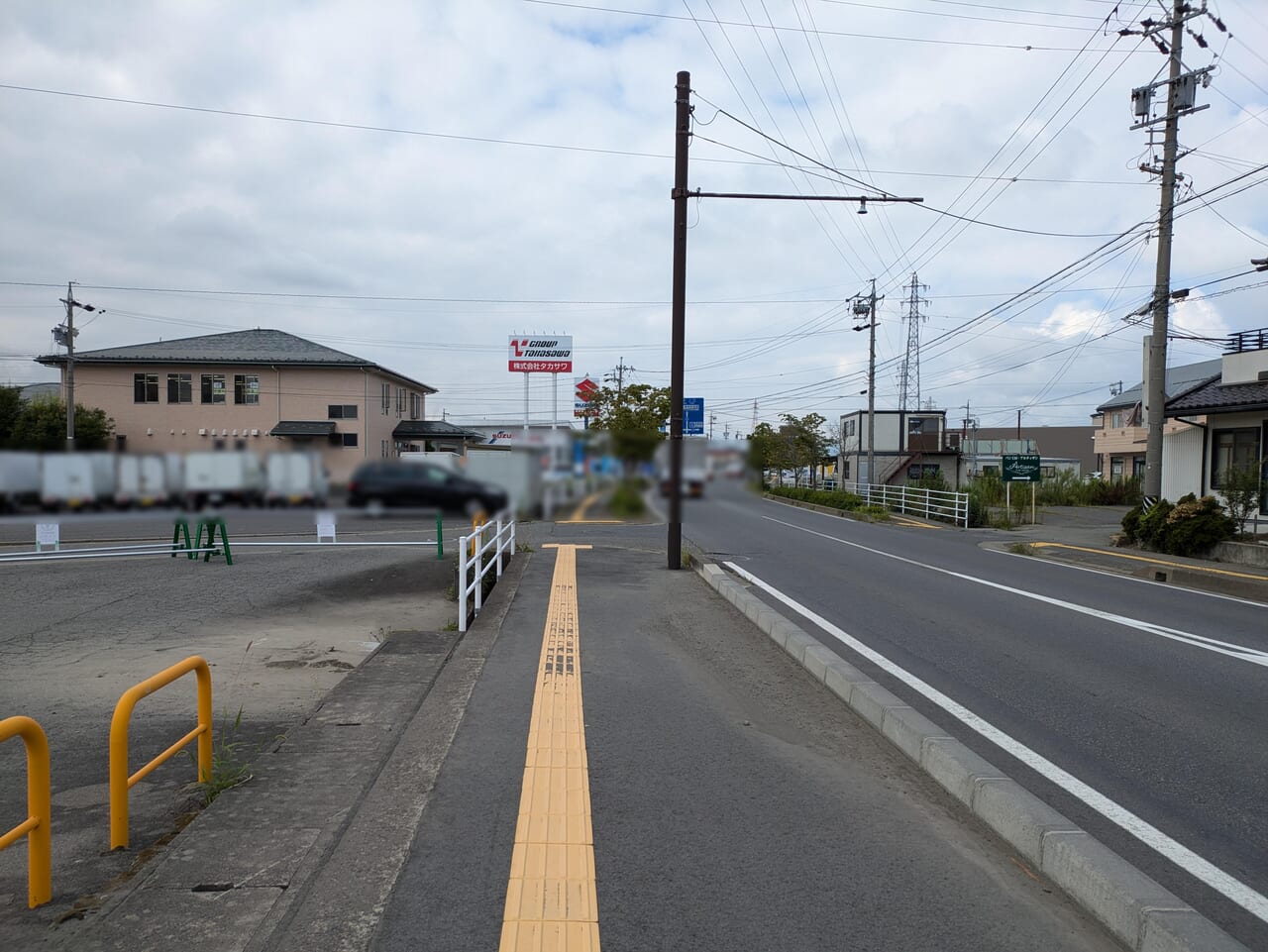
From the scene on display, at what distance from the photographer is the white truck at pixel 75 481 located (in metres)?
2.15

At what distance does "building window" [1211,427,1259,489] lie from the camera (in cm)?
2242

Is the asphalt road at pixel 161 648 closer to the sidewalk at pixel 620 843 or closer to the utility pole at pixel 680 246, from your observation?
the sidewalk at pixel 620 843

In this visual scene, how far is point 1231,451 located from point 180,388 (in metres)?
26.8

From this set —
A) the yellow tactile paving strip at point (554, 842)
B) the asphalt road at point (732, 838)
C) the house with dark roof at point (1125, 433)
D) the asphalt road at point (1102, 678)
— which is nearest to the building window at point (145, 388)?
the asphalt road at point (732, 838)

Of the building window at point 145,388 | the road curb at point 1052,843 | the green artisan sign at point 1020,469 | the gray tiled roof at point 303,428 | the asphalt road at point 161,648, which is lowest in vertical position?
the asphalt road at point 161,648

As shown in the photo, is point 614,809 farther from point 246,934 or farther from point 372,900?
point 246,934

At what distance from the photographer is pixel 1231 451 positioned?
23.3 m

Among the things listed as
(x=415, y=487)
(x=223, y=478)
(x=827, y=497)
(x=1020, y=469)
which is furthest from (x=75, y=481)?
(x=827, y=497)

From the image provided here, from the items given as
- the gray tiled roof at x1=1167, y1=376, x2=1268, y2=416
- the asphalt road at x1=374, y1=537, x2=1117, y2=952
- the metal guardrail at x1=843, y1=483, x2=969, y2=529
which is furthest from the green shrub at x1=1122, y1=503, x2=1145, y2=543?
the asphalt road at x1=374, y1=537, x2=1117, y2=952

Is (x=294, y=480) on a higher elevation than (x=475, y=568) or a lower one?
higher

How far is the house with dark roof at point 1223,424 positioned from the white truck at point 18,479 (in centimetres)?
2395

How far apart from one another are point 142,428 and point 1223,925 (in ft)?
15.5

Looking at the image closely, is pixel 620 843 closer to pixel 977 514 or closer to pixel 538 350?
pixel 538 350

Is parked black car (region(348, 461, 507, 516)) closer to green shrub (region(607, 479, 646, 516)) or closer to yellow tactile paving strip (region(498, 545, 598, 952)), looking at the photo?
green shrub (region(607, 479, 646, 516))
